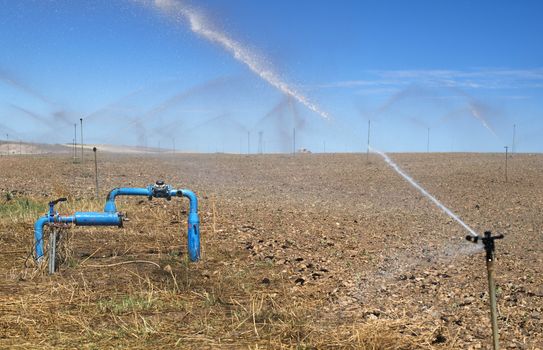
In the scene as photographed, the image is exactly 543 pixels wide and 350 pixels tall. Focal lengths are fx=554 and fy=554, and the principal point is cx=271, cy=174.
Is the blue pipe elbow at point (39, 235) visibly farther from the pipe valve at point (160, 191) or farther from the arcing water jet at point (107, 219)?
the pipe valve at point (160, 191)

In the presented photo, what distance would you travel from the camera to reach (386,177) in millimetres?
22953

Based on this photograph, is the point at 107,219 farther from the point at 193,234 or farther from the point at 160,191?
the point at 193,234

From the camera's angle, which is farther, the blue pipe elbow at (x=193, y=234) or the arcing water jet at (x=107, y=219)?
the blue pipe elbow at (x=193, y=234)

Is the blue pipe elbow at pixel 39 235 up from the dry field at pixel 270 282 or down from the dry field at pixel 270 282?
up

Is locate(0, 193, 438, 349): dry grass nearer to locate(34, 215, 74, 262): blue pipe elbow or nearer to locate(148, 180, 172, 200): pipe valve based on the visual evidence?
locate(34, 215, 74, 262): blue pipe elbow

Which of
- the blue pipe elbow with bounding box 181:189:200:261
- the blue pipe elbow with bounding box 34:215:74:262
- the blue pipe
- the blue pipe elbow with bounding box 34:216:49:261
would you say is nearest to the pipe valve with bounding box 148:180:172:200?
the blue pipe

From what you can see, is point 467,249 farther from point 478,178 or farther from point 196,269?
point 478,178

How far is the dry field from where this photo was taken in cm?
462

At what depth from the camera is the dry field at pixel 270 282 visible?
4.62m

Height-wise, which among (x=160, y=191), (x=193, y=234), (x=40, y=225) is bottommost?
(x=193, y=234)

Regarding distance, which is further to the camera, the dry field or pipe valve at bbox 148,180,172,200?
pipe valve at bbox 148,180,172,200

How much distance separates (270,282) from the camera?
6.25 metres

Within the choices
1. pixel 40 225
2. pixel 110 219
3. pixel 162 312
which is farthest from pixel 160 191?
pixel 162 312

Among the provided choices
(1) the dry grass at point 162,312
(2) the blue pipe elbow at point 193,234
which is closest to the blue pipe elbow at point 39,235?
(1) the dry grass at point 162,312
